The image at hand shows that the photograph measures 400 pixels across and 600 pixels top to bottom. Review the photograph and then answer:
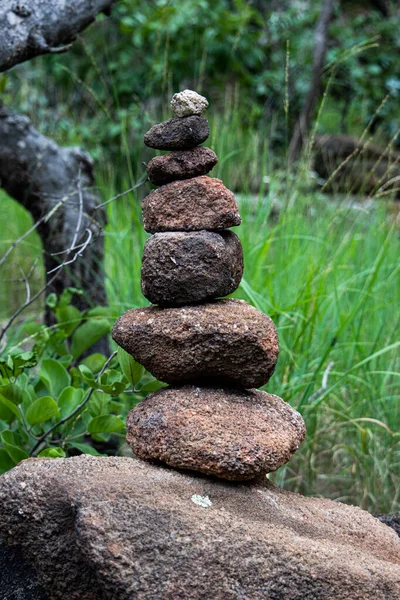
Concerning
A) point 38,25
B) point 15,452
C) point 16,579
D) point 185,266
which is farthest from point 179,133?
point 16,579

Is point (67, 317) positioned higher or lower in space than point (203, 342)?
lower

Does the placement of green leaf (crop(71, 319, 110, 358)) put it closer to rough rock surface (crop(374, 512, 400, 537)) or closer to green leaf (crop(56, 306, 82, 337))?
green leaf (crop(56, 306, 82, 337))

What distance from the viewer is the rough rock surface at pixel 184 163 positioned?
6.04ft

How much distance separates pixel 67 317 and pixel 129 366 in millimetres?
706

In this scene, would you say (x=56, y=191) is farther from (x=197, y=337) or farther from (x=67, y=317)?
(x=197, y=337)

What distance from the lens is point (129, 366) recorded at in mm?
2035

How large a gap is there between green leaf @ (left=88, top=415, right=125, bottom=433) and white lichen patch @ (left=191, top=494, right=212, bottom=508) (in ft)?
1.64

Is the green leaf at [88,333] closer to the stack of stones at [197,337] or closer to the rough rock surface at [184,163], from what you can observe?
the stack of stones at [197,337]

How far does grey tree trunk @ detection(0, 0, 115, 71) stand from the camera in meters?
2.18

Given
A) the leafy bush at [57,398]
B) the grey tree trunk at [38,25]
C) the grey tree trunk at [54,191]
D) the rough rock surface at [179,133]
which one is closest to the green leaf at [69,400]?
the leafy bush at [57,398]

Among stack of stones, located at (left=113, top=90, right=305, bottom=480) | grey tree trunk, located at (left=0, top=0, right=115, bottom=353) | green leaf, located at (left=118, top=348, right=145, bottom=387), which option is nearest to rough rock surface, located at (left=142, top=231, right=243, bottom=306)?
stack of stones, located at (left=113, top=90, right=305, bottom=480)

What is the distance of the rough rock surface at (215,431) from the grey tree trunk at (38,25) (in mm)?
1184

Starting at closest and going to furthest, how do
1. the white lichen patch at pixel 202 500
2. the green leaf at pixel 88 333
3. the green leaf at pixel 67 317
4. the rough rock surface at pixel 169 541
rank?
the rough rock surface at pixel 169 541 → the white lichen patch at pixel 202 500 → the green leaf at pixel 88 333 → the green leaf at pixel 67 317

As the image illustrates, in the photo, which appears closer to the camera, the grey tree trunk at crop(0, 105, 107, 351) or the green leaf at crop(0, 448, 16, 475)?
the green leaf at crop(0, 448, 16, 475)
